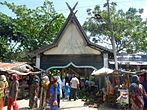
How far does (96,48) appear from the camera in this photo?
12.7m

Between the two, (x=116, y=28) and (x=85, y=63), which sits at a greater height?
(x=116, y=28)

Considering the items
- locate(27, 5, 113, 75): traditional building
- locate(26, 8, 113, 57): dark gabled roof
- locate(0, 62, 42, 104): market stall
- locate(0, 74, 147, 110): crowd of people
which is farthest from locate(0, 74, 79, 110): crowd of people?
locate(26, 8, 113, 57): dark gabled roof

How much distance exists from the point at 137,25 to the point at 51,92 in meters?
20.5

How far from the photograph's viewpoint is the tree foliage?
2189 centimetres

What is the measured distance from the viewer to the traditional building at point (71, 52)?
1298cm

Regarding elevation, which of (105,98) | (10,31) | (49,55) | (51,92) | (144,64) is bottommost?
(105,98)

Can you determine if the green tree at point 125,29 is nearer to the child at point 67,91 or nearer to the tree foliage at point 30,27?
the tree foliage at point 30,27

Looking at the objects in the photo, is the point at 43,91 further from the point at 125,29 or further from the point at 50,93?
the point at 125,29

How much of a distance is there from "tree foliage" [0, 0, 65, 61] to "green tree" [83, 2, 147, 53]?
548 cm

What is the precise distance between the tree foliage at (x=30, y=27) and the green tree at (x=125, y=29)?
5478mm

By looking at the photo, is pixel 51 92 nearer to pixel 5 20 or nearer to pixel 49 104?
pixel 49 104

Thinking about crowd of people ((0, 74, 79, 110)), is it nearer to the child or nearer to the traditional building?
the child

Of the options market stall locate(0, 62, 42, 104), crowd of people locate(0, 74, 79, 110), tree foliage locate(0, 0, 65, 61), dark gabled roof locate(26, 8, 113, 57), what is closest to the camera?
crowd of people locate(0, 74, 79, 110)

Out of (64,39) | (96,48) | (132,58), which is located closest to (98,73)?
(96,48)
